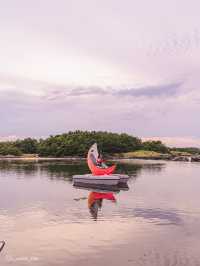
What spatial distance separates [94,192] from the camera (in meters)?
74.9

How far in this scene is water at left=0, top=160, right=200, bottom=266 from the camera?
30641 mm

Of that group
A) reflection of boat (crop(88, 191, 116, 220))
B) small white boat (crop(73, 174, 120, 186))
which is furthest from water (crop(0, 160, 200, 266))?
small white boat (crop(73, 174, 120, 186))

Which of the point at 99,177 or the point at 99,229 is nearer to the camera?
the point at 99,229

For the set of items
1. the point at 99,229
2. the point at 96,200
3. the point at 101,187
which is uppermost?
the point at 101,187

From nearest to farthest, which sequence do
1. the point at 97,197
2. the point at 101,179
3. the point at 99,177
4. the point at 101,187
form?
the point at 97,197
the point at 101,187
the point at 101,179
the point at 99,177

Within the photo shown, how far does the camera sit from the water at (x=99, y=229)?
30641 millimetres

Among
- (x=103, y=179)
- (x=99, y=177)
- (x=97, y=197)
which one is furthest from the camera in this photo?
(x=99, y=177)

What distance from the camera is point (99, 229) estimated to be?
40.5m

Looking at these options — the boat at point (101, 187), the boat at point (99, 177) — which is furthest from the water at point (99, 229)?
the boat at point (99, 177)

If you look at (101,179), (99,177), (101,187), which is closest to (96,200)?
(101,187)

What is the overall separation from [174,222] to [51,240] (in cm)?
1460

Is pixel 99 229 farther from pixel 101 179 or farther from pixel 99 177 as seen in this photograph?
pixel 99 177

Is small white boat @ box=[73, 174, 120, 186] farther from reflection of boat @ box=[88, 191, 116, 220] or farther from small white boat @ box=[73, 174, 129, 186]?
reflection of boat @ box=[88, 191, 116, 220]

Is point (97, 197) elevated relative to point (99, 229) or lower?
elevated
